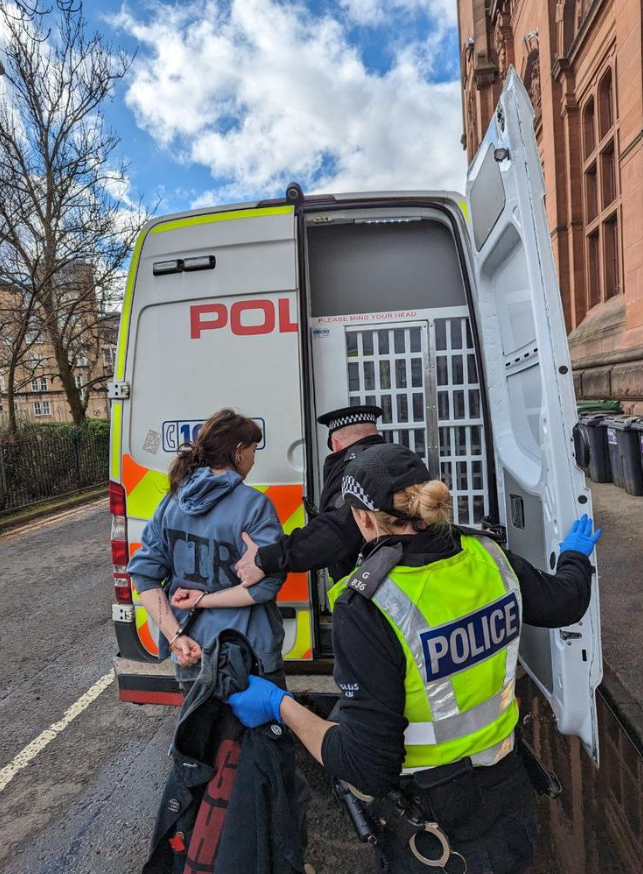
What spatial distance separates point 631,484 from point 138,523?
25.6 feet

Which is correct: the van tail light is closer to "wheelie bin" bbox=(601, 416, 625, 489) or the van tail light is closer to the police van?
the police van

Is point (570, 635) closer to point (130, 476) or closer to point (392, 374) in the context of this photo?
point (392, 374)

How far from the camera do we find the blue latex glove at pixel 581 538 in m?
1.78

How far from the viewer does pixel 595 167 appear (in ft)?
43.6

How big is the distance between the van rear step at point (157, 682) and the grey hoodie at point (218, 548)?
1.92ft

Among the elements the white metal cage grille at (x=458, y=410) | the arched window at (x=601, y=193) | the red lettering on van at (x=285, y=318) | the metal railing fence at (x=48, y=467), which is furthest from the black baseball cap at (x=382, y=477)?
the arched window at (x=601, y=193)

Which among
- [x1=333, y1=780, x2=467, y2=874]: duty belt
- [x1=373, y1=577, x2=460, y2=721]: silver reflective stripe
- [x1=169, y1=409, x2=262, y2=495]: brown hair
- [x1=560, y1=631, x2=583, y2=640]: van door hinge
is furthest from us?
[x1=169, y1=409, x2=262, y2=495]: brown hair

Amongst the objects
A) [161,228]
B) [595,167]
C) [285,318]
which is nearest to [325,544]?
[285,318]

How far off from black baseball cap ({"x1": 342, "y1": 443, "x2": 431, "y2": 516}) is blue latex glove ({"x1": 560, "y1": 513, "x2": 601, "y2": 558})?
2.11 feet

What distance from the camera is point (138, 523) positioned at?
2773 mm

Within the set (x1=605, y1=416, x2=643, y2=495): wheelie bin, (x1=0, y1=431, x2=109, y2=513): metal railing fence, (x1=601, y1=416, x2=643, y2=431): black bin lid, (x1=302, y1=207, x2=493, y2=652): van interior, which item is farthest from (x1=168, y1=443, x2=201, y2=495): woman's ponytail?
(x1=0, y1=431, x2=109, y2=513): metal railing fence

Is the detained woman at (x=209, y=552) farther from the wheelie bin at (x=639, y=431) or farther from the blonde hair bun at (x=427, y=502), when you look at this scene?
the wheelie bin at (x=639, y=431)

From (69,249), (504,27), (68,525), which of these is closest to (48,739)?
(68,525)

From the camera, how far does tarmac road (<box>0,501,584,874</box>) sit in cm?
Result: 245
